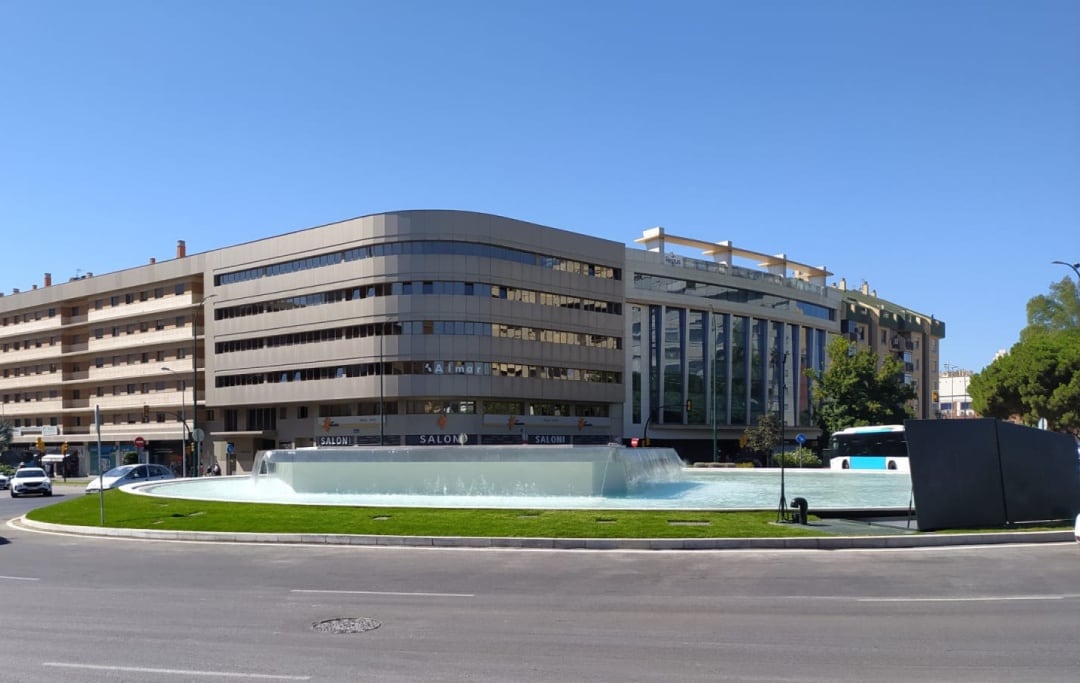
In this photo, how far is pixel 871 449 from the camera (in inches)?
1881

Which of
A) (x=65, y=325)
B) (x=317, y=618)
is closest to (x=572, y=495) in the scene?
(x=317, y=618)

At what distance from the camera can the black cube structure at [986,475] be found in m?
16.9

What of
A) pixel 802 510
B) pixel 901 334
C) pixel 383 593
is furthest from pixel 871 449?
pixel 901 334

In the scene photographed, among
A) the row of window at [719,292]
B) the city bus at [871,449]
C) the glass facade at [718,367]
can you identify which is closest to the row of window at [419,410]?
the glass facade at [718,367]

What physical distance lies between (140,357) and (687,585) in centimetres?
7645

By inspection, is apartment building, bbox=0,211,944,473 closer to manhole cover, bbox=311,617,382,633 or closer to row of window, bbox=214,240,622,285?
row of window, bbox=214,240,622,285

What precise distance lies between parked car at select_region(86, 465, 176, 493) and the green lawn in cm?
1512

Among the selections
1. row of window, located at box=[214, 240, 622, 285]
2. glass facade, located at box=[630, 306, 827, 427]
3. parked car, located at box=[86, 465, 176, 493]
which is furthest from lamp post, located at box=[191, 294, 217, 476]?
glass facade, located at box=[630, 306, 827, 427]

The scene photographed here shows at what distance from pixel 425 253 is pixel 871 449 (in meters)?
34.4

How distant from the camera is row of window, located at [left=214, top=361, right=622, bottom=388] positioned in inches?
2477

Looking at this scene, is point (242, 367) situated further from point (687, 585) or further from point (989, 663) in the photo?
point (989, 663)

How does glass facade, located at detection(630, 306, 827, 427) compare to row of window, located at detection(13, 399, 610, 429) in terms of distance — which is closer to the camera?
row of window, located at detection(13, 399, 610, 429)

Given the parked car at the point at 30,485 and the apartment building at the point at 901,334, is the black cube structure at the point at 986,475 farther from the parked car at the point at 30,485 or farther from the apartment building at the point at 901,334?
the apartment building at the point at 901,334

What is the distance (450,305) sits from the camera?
62.8 m
